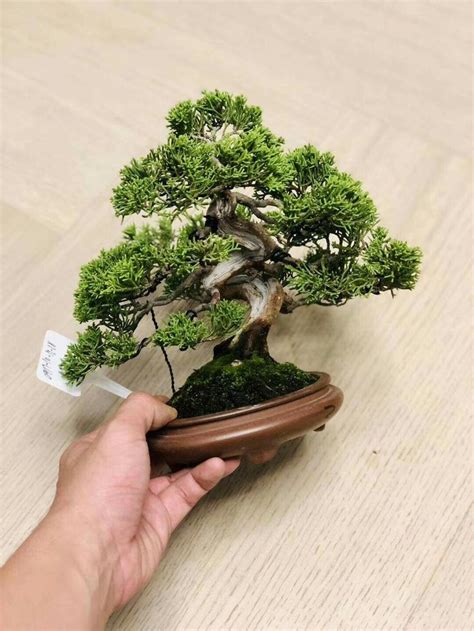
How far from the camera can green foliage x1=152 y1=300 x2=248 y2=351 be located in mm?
999

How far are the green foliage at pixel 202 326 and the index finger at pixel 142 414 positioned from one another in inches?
3.4

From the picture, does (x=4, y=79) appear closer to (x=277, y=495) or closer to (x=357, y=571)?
(x=277, y=495)

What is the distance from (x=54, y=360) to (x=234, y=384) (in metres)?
0.29

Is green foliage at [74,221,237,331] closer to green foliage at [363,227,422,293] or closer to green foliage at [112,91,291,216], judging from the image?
green foliage at [112,91,291,216]

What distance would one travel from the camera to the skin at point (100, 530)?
0.91m

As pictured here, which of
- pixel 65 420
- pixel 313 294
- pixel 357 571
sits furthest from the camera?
pixel 65 420

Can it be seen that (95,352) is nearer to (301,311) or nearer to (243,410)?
(243,410)

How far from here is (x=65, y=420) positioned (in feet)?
4.21

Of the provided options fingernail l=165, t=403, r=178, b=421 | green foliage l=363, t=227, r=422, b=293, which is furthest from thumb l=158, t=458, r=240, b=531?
green foliage l=363, t=227, r=422, b=293

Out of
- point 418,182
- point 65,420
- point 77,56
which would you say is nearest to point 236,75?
point 77,56

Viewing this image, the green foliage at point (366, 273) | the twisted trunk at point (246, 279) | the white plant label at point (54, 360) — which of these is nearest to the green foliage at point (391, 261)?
the green foliage at point (366, 273)

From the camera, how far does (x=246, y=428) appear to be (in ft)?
3.26

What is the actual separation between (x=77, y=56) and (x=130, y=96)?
7.3 inches

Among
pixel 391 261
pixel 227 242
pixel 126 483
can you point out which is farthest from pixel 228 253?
pixel 126 483
